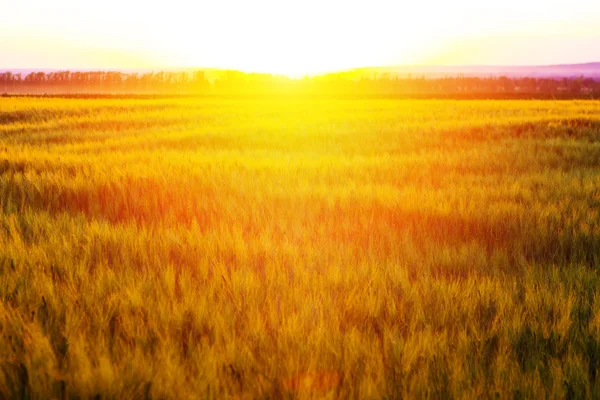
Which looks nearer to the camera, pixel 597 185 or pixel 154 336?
pixel 154 336

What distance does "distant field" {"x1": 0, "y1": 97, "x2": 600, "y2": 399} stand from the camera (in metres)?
1.60

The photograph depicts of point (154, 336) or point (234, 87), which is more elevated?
point (234, 87)

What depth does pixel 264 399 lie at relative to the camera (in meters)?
1.51

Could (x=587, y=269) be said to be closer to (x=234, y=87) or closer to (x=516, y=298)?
(x=516, y=298)

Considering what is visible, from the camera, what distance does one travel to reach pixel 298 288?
7.66 ft

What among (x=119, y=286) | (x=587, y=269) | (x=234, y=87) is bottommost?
(x=587, y=269)

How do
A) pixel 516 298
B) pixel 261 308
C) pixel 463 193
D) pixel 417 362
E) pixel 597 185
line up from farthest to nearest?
pixel 597 185 < pixel 463 193 < pixel 516 298 < pixel 261 308 < pixel 417 362

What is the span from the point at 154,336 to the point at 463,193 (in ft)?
12.0

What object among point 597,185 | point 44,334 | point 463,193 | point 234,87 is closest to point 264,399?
point 44,334

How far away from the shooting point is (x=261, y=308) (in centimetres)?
216

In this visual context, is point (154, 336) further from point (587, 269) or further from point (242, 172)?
point (242, 172)

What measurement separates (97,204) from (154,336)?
2871mm

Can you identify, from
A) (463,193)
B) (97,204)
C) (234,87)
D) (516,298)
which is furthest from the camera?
(234,87)

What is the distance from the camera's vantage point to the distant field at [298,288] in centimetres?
160
